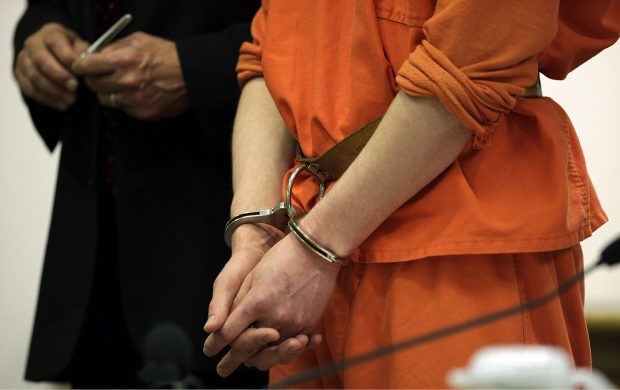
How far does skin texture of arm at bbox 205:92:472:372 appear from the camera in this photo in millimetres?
774

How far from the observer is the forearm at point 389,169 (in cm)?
77

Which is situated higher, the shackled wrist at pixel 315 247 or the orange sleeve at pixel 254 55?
the orange sleeve at pixel 254 55

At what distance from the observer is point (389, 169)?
0.79 m

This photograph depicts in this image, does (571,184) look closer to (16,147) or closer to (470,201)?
(470,201)

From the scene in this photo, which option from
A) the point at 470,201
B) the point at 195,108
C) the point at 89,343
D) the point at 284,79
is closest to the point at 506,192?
the point at 470,201

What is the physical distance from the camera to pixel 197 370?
1319mm

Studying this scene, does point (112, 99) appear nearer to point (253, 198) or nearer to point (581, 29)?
point (253, 198)

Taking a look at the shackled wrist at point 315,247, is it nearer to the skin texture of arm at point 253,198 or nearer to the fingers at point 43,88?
the skin texture of arm at point 253,198

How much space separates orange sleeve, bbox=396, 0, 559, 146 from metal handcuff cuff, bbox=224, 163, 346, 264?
154 mm

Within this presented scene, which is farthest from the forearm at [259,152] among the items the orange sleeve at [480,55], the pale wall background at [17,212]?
the pale wall background at [17,212]

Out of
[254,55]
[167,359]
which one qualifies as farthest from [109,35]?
[167,359]

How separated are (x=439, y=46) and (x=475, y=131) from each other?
78 mm

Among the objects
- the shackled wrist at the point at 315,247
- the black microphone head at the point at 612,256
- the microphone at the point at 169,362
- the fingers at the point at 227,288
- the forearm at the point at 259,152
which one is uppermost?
the black microphone head at the point at 612,256

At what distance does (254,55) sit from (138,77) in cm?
34
